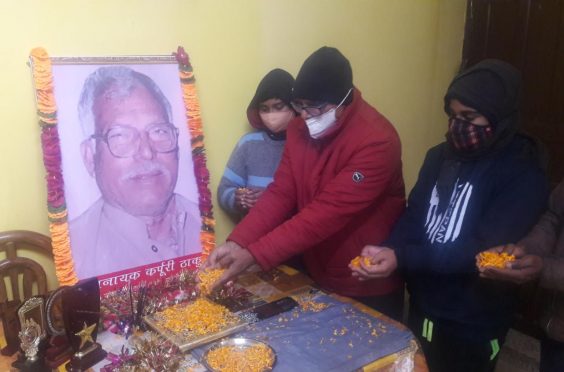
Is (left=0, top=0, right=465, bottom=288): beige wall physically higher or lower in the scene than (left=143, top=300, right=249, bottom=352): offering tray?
higher

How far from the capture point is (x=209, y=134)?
2332mm

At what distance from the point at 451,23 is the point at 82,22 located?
256 centimetres

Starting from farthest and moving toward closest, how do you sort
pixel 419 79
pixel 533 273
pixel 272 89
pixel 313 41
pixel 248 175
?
pixel 419 79 < pixel 313 41 < pixel 248 175 < pixel 272 89 < pixel 533 273

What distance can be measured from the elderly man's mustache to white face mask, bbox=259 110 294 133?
545 millimetres

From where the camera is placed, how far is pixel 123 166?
6.46 ft

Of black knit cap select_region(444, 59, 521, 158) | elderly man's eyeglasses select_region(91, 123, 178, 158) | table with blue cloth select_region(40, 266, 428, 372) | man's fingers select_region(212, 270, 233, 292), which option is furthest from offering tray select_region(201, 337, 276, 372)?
black knit cap select_region(444, 59, 521, 158)

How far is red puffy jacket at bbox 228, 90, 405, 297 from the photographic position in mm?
1804

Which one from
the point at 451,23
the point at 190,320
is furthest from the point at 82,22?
the point at 451,23

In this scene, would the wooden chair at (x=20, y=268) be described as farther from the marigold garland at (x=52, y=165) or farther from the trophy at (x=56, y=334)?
the trophy at (x=56, y=334)

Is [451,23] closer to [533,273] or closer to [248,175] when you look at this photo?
[248,175]

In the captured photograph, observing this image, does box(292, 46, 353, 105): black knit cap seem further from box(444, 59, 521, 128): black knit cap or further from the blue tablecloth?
the blue tablecloth

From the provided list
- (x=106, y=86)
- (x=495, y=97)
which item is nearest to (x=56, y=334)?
(x=106, y=86)

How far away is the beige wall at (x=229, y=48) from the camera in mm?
1823

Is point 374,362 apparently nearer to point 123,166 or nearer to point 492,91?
point 492,91
